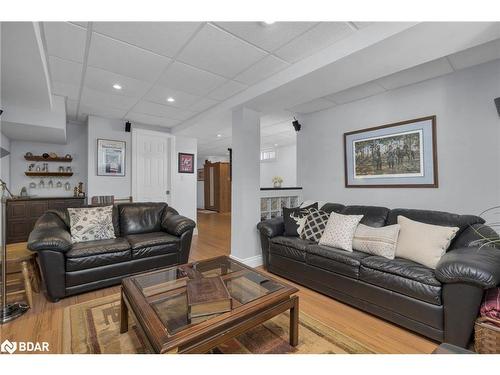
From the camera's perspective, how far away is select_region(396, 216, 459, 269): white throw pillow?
6.39 ft

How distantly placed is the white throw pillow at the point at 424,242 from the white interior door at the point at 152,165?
14.1ft

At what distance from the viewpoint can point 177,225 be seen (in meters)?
3.14

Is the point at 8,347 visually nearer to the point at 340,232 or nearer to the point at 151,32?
the point at 151,32

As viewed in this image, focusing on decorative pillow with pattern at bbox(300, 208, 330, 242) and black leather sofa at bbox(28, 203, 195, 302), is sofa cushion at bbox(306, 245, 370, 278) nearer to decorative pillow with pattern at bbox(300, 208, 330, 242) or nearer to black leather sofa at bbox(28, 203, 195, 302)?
decorative pillow with pattern at bbox(300, 208, 330, 242)

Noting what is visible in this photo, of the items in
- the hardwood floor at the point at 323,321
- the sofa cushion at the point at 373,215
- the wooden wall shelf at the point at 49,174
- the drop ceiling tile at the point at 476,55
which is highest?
the drop ceiling tile at the point at 476,55

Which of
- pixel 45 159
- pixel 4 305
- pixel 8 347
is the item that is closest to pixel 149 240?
pixel 4 305

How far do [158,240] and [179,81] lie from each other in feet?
6.54

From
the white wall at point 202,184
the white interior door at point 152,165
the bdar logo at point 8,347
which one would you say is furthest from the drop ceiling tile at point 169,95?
the white wall at point 202,184

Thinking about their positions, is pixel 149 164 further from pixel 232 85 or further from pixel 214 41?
pixel 214 41

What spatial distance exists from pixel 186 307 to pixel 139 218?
7.41ft

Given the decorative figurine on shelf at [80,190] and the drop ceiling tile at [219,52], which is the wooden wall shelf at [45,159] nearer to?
the decorative figurine on shelf at [80,190]

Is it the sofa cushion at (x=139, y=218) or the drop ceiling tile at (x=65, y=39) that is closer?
the drop ceiling tile at (x=65, y=39)

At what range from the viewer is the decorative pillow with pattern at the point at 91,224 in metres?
2.76
